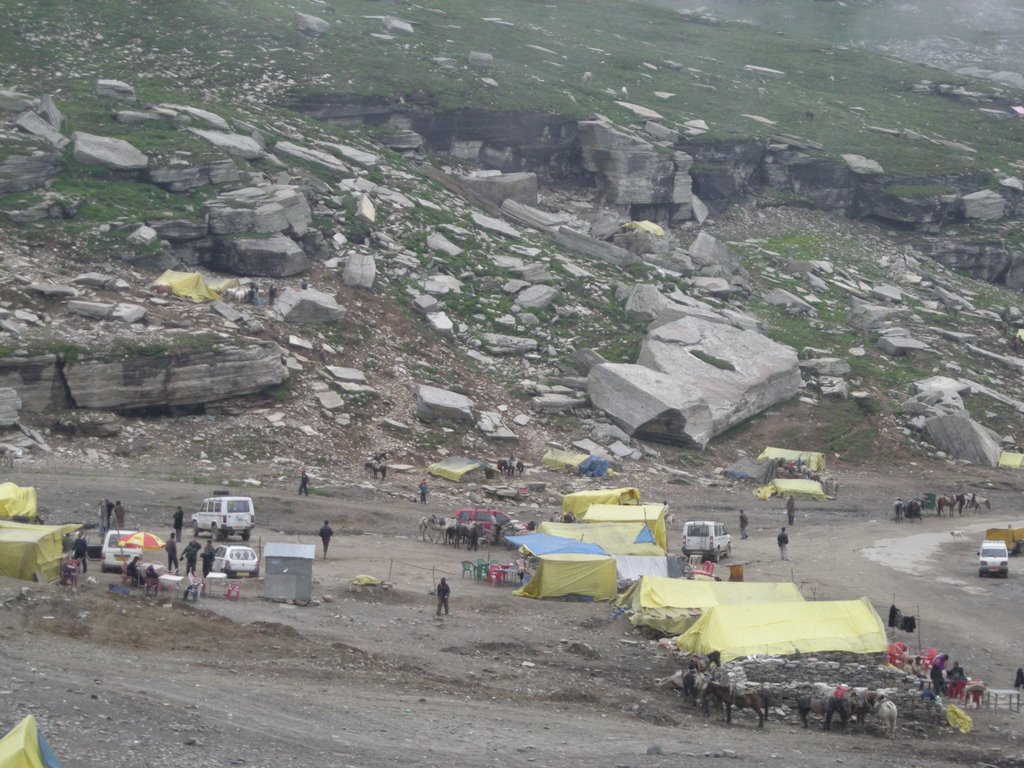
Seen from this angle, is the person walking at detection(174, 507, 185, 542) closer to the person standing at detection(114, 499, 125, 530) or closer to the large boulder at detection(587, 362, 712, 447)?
the person standing at detection(114, 499, 125, 530)

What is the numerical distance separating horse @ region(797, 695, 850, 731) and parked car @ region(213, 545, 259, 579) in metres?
12.3

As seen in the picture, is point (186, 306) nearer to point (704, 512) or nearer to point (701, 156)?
point (704, 512)

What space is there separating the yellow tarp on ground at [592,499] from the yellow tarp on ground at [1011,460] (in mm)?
19427

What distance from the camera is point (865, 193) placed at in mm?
82688

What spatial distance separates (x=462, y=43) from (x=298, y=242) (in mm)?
37212

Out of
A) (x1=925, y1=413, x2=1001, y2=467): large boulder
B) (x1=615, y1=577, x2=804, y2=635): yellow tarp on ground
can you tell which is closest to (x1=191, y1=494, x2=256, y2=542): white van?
(x1=615, y1=577, x2=804, y2=635): yellow tarp on ground

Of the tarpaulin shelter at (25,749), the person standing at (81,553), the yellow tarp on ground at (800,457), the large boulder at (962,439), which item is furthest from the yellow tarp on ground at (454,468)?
the tarpaulin shelter at (25,749)

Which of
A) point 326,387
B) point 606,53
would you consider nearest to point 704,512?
point 326,387

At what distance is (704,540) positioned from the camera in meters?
36.2

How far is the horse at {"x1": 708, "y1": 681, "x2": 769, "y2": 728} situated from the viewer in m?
22.8

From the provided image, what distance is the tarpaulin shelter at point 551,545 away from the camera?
107 feet

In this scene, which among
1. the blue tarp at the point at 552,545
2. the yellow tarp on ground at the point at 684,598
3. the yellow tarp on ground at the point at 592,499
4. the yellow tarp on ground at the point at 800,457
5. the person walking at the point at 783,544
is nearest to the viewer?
the yellow tarp on ground at the point at 684,598

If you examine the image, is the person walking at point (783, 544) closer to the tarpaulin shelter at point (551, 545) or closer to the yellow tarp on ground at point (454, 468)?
the tarpaulin shelter at point (551, 545)

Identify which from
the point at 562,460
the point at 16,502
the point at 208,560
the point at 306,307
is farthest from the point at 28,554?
the point at 306,307
